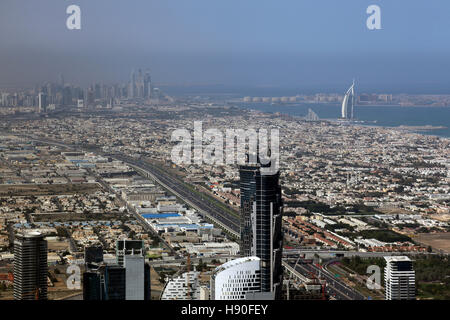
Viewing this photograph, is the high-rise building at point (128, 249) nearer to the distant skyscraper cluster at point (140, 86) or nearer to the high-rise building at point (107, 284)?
the high-rise building at point (107, 284)

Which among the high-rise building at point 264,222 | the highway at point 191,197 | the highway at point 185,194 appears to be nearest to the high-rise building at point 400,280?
the high-rise building at point 264,222

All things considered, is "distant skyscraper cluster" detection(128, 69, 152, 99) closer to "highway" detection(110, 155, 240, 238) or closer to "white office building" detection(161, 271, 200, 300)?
"highway" detection(110, 155, 240, 238)

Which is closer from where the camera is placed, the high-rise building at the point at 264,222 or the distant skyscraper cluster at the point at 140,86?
the high-rise building at the point at 264,222

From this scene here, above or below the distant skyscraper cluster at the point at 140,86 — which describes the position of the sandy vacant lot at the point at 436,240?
below
